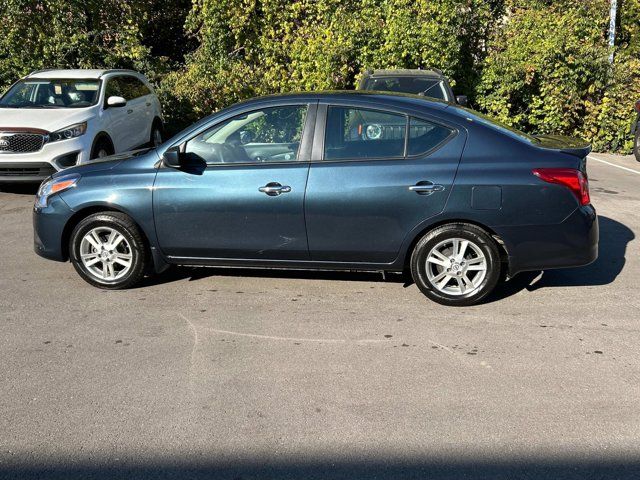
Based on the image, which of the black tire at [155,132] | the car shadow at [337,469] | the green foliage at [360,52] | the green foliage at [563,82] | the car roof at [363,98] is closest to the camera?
the car shadow at [337,469]

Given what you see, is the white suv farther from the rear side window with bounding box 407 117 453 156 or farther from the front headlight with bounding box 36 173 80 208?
the rear side window with bounding box 407 117 453 156

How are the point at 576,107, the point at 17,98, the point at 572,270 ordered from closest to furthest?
1. the point at 572,270
2. the point at 17,98
3. the point at 576,107

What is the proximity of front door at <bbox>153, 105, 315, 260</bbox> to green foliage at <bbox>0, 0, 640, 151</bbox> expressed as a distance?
345 inches

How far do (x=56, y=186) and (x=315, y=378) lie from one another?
307 centimetres

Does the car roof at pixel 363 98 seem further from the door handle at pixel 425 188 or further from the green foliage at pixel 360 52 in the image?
the green foliage at pixel 360 52

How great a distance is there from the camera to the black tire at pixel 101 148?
10248 mm

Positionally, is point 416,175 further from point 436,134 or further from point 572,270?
point 572,270

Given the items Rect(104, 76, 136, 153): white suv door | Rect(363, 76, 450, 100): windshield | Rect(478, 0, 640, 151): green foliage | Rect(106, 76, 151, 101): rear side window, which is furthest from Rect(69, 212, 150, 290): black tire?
Rect(478, 0, 640, 151): green foliage

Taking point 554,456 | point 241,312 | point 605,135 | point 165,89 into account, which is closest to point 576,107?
point 605,135

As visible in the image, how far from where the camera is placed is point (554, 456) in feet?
11.8

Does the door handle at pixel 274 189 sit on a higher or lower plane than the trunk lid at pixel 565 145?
lower

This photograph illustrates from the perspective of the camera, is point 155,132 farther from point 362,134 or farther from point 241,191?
point 362,134

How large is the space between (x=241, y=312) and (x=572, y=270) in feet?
10.2

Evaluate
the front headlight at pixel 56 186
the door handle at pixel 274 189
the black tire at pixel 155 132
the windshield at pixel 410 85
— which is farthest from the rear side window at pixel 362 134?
the black tire at pixel 155 132
